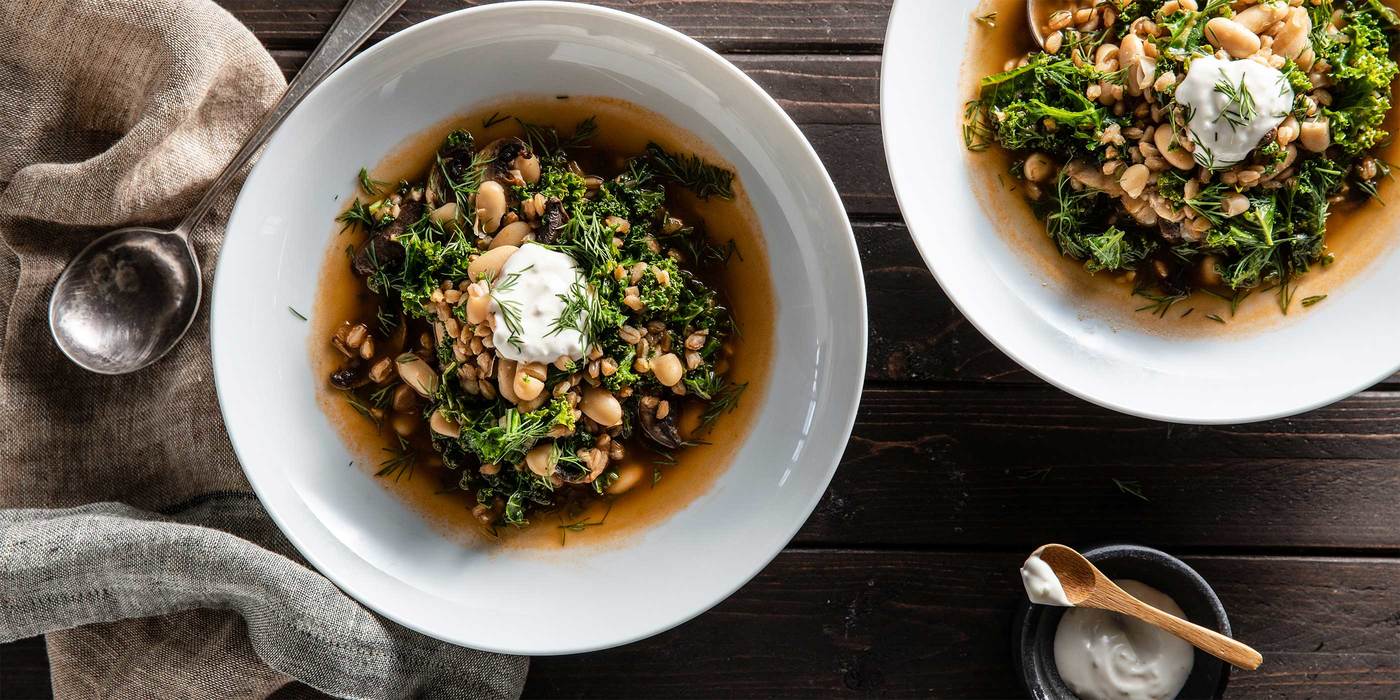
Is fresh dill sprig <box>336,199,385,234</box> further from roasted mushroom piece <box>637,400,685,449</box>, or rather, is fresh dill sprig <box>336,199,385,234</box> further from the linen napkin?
roasted mushroom piece <box>637,400,685,449</box>

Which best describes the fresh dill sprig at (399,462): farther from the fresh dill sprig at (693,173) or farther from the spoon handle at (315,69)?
the fresh dill sprig at (693,173)

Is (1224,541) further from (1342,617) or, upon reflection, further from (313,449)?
(313,449)

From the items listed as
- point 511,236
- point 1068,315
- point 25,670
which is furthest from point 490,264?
point 25,670

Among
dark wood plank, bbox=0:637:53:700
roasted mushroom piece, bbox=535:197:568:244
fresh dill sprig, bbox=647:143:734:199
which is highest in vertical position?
fresh dill sprig, bbox=647:143:734:199

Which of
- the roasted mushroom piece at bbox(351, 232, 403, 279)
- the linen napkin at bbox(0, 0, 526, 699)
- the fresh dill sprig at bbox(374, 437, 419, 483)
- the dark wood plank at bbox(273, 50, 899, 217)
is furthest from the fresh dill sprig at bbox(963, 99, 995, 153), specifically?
the linen napkin at bbox(0, 0, 526, 699)

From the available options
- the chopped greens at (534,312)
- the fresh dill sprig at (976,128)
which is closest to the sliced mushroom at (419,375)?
the chopped greens at (534,312)
